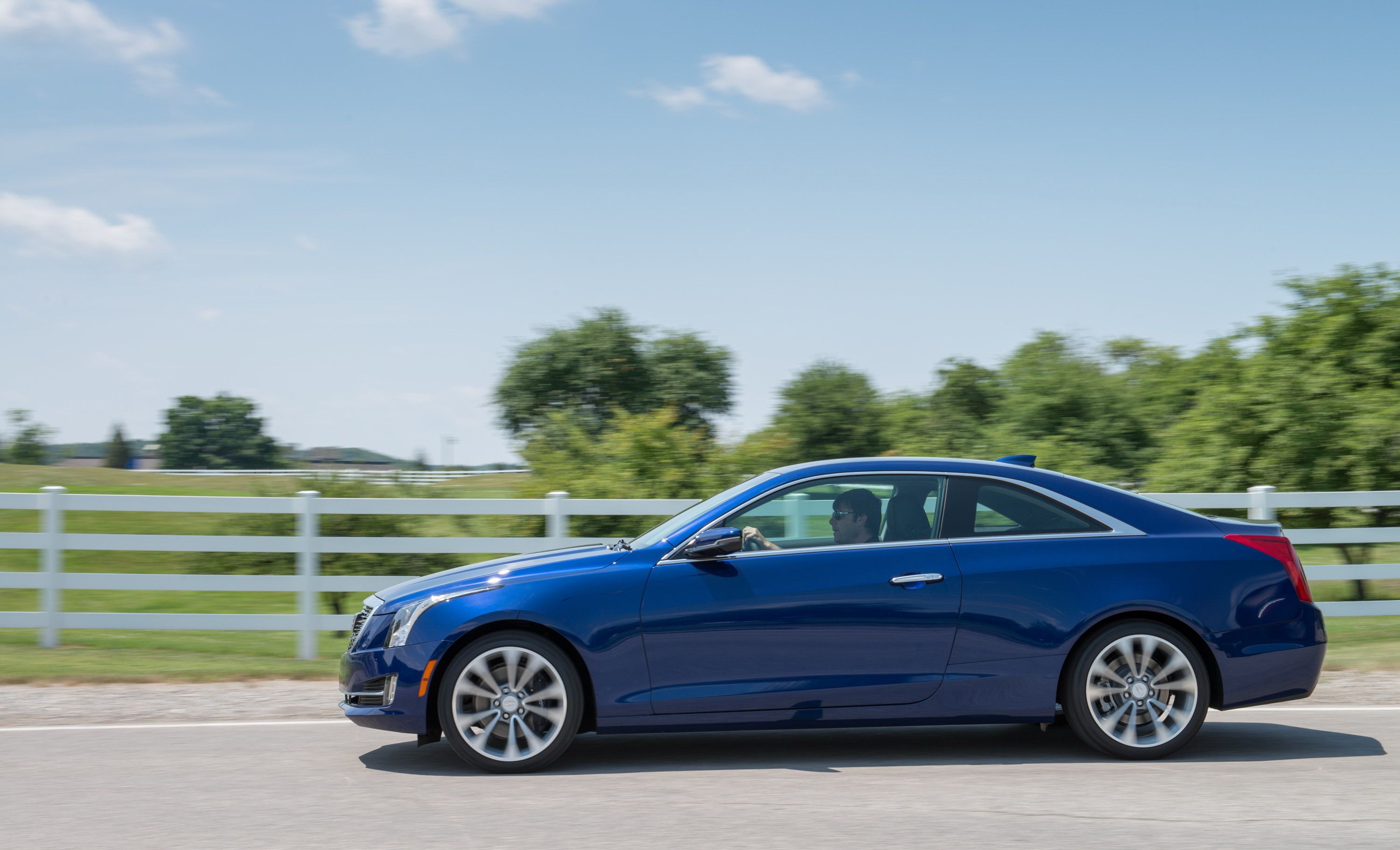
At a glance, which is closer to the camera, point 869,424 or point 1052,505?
point 1052,505

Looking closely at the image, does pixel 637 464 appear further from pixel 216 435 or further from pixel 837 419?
pixel 216 435

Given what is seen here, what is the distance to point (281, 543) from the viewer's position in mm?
10883

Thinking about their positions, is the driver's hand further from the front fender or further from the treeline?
the treeline

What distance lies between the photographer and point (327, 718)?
7898 mm

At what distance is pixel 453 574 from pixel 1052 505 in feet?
10.5

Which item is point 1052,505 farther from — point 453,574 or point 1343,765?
point 453,574

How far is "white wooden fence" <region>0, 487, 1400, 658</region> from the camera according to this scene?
10.6m

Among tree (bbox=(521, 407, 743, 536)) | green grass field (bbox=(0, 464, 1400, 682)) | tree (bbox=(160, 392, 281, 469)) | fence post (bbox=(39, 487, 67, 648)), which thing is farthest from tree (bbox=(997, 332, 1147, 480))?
tree (bbox=(160, 392, 281, 469))

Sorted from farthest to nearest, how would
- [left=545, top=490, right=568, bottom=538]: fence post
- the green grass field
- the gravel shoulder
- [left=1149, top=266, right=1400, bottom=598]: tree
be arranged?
[left=1149, top=266, right=1400, bottom=598]: tree < [left=545, top=490, right=568, bottom=538]: fence post < the green grass field < the gravel shoulder

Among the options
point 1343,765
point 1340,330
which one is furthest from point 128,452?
point 1343,765

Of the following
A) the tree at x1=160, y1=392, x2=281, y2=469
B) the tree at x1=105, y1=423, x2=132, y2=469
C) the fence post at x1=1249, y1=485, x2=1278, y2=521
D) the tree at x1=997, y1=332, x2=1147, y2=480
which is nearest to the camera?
the fence post at x1=1249, y1=485, x2=1278, y2=521

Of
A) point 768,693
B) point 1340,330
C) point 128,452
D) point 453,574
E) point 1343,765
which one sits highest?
point 128,452

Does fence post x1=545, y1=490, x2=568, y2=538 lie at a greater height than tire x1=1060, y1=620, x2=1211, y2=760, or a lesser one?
greater

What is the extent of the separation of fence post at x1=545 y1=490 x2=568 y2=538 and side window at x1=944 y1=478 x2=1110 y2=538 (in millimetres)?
5050
